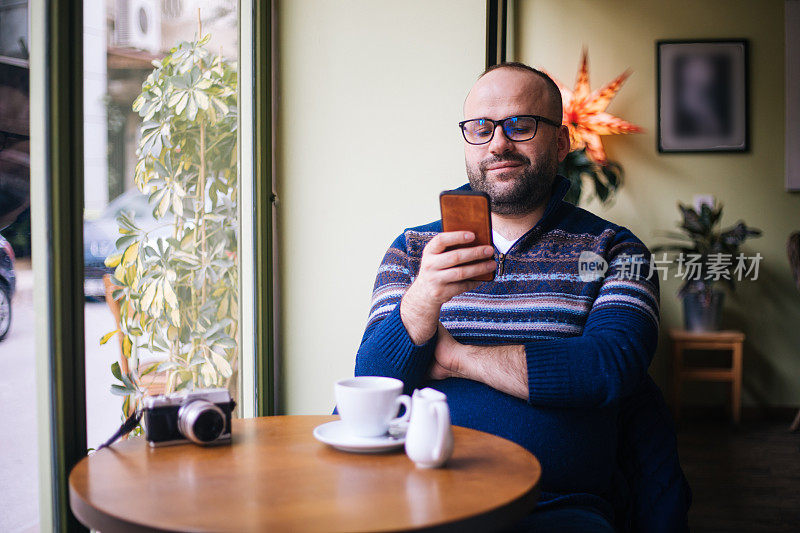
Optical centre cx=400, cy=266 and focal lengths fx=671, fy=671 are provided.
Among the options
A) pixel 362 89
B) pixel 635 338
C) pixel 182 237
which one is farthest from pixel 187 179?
pixel 635 338

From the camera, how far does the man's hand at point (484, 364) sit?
4.45 ft

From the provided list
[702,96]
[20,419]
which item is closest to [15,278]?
[20,419]

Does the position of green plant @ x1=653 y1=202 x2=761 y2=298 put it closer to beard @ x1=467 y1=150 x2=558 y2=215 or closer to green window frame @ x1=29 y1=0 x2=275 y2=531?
beard @ x1=467 y1=150 x2=558 y2=215

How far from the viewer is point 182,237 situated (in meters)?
2.05

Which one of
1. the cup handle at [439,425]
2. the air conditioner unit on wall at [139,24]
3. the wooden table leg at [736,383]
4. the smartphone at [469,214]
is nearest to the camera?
the cup handle at [439,425]

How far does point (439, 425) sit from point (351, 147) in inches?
67.2

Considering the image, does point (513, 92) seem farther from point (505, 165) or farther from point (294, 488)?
point (294, 488)

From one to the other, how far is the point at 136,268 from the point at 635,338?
1263 millimetres

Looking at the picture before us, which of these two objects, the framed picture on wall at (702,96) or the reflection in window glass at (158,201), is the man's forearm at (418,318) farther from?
the framed picture on wall at (702,96)

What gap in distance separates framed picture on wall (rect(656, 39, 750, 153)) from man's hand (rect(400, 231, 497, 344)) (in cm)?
395

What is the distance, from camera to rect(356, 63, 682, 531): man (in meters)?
1.33

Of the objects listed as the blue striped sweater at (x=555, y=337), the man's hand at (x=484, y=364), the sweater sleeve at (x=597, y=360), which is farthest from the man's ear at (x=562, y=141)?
the man's hand at (x=484, y=364)

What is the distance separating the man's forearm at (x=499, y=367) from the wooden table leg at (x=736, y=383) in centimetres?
349

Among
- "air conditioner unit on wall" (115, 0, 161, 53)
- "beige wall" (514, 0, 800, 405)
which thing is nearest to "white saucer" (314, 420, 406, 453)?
"air conditioner unit on wall" (115, 0, 161, 53)
